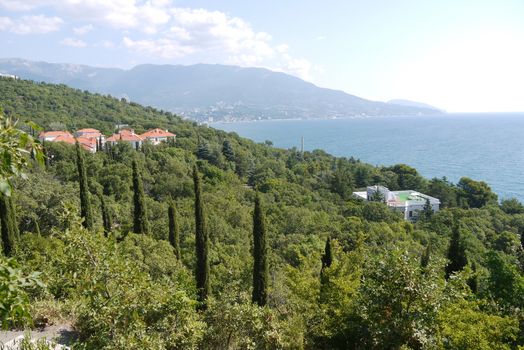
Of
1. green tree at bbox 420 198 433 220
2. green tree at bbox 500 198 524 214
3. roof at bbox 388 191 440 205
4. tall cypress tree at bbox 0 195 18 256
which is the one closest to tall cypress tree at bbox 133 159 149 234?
tall cypress tree at bbox 0 195 18 256

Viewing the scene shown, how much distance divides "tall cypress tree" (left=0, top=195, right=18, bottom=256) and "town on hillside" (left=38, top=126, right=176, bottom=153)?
27945 millimetres

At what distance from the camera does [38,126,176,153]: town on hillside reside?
49.1 meters

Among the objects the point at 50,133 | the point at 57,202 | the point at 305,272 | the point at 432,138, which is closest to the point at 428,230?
the point at 305,272

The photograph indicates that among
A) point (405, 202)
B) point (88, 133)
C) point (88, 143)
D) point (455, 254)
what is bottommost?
point (405, 202)

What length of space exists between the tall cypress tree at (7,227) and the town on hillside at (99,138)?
2794 cm

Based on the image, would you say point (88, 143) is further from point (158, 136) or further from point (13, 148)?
point (13, 148)

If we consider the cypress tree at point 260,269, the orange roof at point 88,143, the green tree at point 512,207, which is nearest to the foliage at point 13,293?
the cypress tree at point 260,269

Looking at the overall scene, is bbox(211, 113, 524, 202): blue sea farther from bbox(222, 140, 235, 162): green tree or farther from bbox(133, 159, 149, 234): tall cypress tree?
bbox(133, 159, 149, 234): tall cypress tree

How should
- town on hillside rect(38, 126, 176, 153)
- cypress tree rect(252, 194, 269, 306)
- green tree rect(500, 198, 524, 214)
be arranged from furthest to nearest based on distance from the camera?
1. town on hillside rect(38, 126, 176, 153)
2. green tree rect(500, 198, 524, 214)
3. cypress tree rect(252, 194, 269, 306)

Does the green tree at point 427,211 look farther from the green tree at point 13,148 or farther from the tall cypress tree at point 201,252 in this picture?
the green tree at point 13,148

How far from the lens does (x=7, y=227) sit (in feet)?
58.3

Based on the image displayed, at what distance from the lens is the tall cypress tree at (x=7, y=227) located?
17.7 meters

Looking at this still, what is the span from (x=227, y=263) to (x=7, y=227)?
11627mm

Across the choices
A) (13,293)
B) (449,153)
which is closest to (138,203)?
(13,293)
